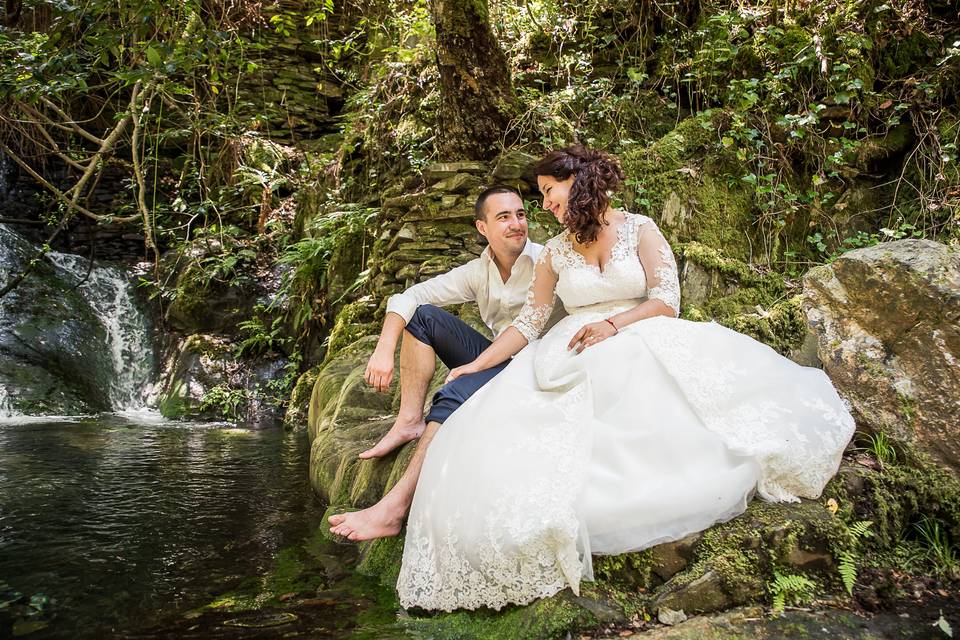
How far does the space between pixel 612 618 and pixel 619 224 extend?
1.71 meters

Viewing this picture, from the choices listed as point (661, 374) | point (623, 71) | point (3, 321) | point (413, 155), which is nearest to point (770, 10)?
point (623, 71)

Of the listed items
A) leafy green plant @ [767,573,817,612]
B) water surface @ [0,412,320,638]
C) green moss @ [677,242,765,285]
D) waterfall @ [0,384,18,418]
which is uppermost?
green moss @ [677,242,765,285]

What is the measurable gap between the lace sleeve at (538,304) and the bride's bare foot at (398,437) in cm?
68

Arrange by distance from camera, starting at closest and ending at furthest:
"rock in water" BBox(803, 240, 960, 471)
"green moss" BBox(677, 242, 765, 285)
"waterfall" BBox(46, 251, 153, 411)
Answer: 1. "rock in water" BBox(803, 240, 960, 471)
2. "green moss" BBox(677, 242, 765, 285)
3. "waterfall" BBox(46, 251, 153, 411)

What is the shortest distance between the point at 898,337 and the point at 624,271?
43.5 inches

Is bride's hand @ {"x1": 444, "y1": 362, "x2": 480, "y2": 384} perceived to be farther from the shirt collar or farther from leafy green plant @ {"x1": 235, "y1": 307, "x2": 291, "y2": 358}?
leafy green plant @ {"x1": 235, "y1": 307, "x2": 291, "y2": 358}

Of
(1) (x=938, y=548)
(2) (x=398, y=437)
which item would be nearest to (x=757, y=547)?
(1) (x=938, y=548)

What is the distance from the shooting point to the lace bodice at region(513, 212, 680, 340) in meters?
2.86

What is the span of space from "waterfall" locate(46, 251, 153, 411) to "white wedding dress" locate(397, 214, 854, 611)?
717cm

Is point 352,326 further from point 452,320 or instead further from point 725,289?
point 725,289

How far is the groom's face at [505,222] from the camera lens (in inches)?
138

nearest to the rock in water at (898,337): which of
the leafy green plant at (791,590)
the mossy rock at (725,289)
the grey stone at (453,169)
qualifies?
the leafy green plant at (791,590)

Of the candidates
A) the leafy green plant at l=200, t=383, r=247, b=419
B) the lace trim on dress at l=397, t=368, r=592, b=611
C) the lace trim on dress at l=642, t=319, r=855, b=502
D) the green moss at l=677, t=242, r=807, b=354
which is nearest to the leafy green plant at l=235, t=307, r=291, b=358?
the leafy green plant at l=200, t=383, r=247, b=419

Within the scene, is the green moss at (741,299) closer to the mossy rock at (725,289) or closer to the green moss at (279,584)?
the mossy rock at (725,289)
